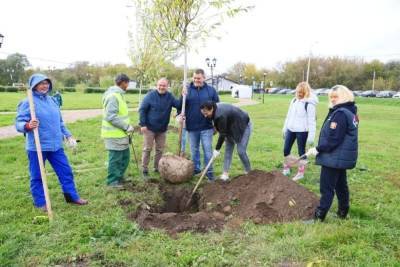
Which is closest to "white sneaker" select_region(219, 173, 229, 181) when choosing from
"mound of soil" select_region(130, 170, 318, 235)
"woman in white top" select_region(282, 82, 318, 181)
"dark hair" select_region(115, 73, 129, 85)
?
"mound of soil" select_region(130, 170, 318, 235)

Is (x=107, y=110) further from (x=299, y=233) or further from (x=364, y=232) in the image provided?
(x=364, y=232)

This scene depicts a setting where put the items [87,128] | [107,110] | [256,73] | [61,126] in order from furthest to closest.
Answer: [256,73], [87,128], [107,110], [61,126]

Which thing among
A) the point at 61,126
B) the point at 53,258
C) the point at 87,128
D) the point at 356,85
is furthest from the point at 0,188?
the point at 356,85

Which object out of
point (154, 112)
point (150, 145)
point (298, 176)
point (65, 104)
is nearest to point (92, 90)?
point (65, 104)

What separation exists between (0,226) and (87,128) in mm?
10557

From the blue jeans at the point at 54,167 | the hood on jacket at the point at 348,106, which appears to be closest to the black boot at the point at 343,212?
the hood on jacket at the point at 348,106

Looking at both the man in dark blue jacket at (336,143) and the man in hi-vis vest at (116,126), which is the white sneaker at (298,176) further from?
the man in hi-vis vest at (116,126)

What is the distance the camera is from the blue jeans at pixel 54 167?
5434mm

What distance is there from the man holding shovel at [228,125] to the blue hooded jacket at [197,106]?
1.54 feet

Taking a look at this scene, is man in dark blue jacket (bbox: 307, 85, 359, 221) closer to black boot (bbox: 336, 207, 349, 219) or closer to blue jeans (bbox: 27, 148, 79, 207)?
black boot (bbox: 336, 207, 349, 219)

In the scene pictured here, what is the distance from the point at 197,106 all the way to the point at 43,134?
2828mm

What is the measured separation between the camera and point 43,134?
533 centimetres

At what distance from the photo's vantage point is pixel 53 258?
3.96m

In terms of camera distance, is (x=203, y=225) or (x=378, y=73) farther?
(x=378, y=73)
